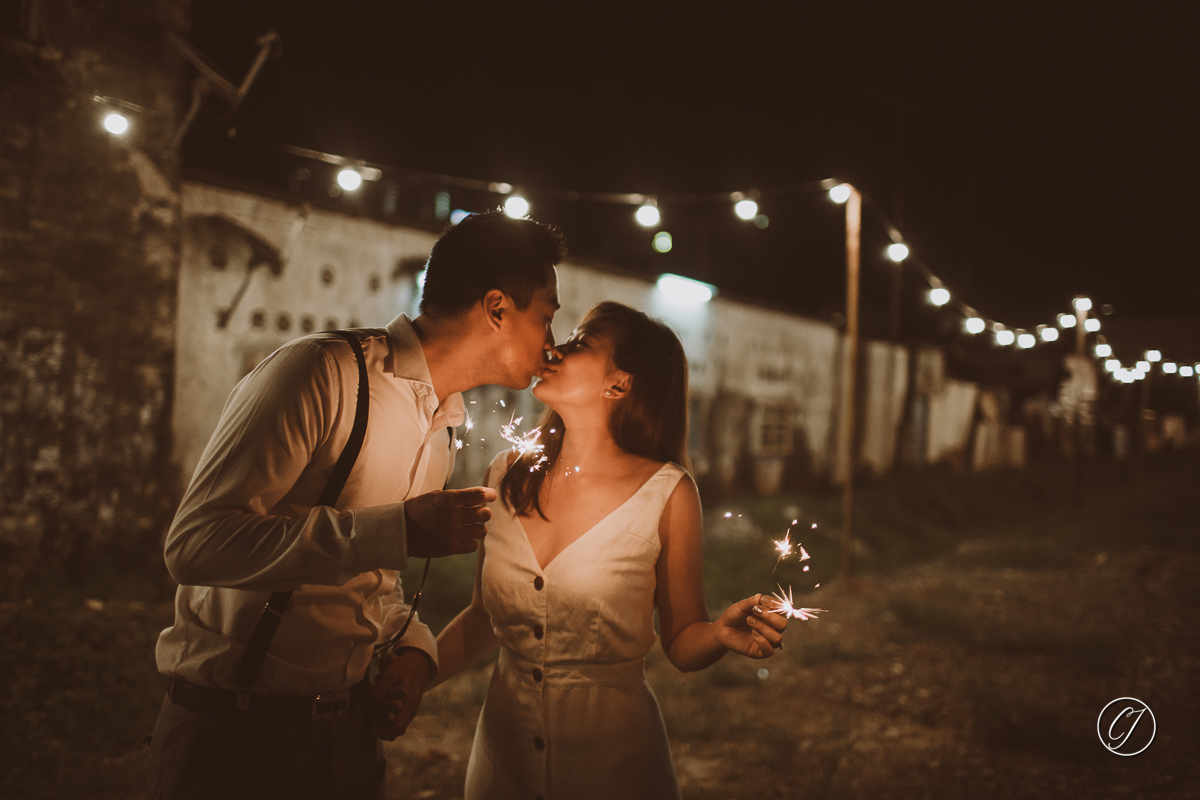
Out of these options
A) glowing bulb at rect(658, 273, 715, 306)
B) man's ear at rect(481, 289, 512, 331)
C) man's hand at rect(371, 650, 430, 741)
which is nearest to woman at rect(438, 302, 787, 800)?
man's hand at rect(371, 650, 430, 741)

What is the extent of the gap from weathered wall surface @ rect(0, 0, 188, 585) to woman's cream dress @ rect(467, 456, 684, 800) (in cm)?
674

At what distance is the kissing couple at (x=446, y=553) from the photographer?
A: 167cm

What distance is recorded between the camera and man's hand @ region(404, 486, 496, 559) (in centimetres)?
167

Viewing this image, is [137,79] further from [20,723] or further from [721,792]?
[721,792]

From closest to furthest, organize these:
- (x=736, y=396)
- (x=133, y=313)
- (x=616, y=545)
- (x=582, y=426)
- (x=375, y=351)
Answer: (x=375, y=351) < (x=616, y=545) < (x=582, y=426) < (x=133, y=313) < (x=736, y=396)

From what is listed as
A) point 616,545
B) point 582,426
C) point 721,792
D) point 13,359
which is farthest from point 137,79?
point 721,792

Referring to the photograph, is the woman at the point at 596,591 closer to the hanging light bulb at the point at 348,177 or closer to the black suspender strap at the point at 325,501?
the black suspender strap at the point at 325,501

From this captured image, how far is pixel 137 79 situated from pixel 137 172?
1.05 m

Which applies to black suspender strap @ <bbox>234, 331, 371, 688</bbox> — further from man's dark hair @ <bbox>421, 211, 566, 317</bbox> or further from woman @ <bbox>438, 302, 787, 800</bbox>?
woman @ <bbox>438, 302, 787, 800</bbox>

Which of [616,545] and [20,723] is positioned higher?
[616,545]

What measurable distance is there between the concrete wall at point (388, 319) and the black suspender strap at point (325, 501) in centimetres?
669

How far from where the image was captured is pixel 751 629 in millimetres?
2113

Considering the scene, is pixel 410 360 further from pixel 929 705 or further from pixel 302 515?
pixel 929 705

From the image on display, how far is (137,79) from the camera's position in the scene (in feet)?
24.9
